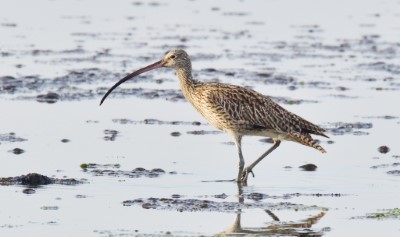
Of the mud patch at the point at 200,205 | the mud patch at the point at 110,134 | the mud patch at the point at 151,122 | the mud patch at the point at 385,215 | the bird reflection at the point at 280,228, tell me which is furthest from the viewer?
the mud patch at the point at 151,122

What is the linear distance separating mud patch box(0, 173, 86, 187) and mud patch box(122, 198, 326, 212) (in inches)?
46.9

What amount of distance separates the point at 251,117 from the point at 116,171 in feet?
5.76

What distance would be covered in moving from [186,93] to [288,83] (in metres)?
6.69

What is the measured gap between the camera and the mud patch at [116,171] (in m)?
15.6

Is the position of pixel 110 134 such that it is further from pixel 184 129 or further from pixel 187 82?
pixel 187 82

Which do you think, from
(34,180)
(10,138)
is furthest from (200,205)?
(10,138)

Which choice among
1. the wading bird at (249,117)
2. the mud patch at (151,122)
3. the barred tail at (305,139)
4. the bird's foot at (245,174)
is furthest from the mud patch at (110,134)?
the barred tail at (305,139)

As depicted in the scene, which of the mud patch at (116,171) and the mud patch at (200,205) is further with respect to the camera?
the mud patch at (116,171)

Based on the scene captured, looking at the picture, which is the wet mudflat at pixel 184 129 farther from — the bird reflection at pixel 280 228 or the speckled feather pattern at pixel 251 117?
the speckled feather pattern at pixel 251 117

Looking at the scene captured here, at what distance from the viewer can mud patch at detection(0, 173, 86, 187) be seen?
1471 cm

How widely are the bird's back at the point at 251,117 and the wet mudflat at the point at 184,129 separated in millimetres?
459

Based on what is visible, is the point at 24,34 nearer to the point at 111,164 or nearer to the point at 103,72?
the point at 103,72

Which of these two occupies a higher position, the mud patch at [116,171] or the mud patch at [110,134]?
the mud patch at [110,134]

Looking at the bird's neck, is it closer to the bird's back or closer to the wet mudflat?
the bird's back
